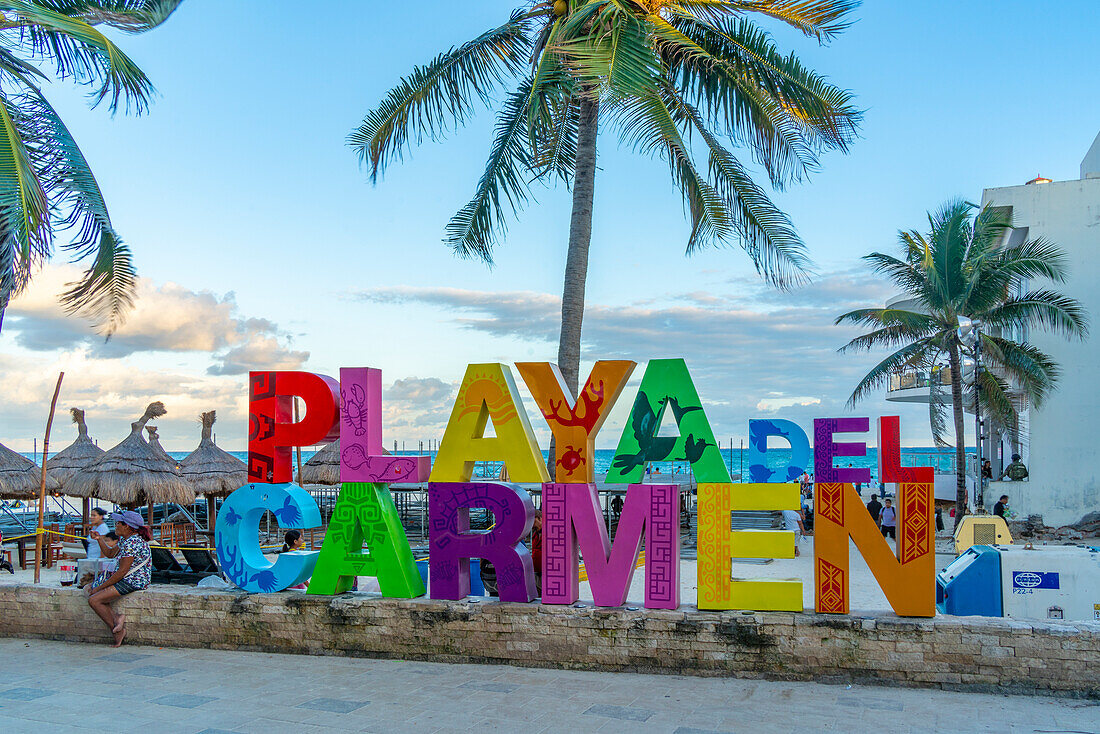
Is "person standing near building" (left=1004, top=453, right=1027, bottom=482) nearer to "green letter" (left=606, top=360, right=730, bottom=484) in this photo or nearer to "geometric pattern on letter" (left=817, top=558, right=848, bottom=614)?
"geometric pattern on letter" (left=817, top=558, right=848, bottom=614)

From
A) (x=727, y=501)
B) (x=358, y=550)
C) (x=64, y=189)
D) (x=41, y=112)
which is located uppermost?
(x=41, y=112)

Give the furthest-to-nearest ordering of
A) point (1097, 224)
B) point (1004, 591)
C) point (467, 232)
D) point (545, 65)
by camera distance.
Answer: point (1097, 224)
point (467, 232)
point (545, 65)
point (1004, 591)

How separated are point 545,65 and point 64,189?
689cm

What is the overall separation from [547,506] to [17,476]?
17163 mm

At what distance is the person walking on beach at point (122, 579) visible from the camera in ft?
31.2

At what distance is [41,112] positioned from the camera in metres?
11.1

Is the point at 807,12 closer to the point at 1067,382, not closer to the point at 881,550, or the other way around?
the point at 881,550

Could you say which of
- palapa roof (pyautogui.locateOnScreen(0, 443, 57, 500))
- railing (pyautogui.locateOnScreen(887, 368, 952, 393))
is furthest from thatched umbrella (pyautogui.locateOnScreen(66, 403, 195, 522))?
railing (pyautogui.locateOnScreen(887, 368, 952, 393))

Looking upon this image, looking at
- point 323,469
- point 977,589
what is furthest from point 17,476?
point 977,589

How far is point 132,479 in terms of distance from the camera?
1934 cm

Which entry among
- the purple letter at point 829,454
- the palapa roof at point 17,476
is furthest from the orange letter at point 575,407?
the palapa roof at point 17,476

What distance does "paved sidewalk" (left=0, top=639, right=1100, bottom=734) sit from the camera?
6512 mm

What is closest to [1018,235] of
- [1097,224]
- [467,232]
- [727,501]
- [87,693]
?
[1097,224]

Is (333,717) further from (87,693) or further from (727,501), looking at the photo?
(727,501)
